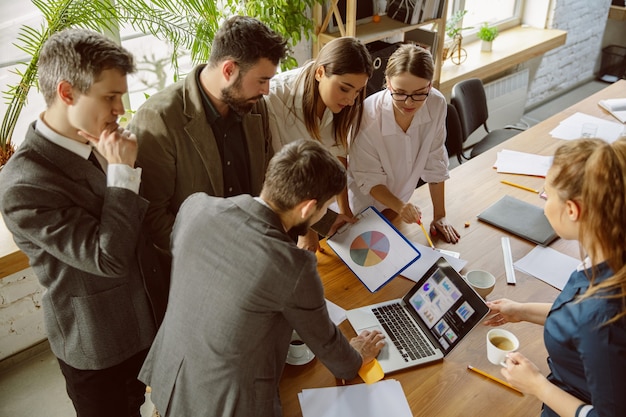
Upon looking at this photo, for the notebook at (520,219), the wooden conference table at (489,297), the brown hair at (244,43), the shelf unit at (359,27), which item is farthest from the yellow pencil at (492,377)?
the shelf unit at (359,27)

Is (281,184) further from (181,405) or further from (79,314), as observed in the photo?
(79,314)

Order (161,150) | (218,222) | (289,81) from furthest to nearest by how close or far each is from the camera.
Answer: (289,81) < (161,150) < (218,222)

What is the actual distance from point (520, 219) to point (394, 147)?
61cm

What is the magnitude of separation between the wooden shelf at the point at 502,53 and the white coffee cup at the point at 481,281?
7.86 ft

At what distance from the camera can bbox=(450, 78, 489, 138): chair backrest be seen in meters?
3.46

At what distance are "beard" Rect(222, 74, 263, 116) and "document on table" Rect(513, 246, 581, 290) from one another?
1.14 m

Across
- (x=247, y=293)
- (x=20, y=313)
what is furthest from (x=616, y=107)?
(x=20, y=313)

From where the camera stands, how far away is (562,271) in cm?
195

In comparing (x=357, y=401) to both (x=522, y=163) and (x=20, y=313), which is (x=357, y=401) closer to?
(x=522, y=163)

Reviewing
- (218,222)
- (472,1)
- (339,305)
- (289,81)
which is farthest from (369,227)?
(472,1)

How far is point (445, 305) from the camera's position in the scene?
163 cm

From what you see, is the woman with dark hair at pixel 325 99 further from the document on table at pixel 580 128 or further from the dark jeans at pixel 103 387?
the document on table at pixel 580 128

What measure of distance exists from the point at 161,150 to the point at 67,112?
352 millimetres

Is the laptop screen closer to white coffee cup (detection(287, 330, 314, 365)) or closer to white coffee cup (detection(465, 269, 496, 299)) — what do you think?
white coffee cup (detection(465, 269, 496, 299))
